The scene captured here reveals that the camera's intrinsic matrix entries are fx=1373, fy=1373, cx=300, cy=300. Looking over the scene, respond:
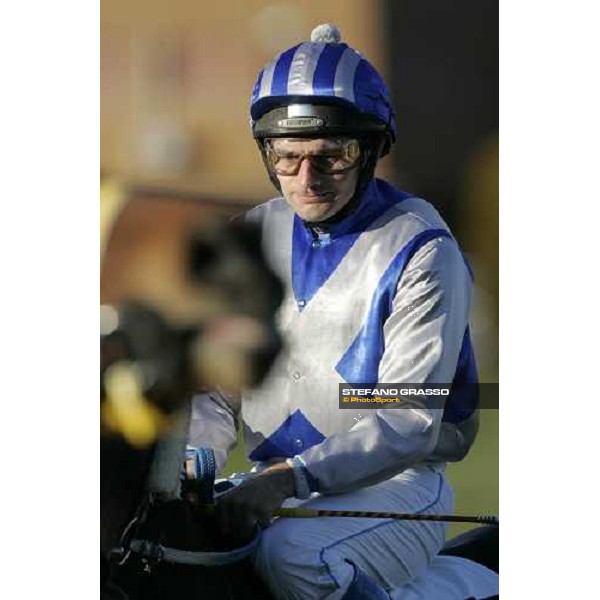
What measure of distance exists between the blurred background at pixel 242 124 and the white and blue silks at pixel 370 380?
7cm

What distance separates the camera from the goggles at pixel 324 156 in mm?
3439

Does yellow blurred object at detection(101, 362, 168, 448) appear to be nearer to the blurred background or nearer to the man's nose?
the blurred background

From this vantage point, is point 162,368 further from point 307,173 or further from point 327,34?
point 327,34

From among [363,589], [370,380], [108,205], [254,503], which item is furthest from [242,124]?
[363,589]

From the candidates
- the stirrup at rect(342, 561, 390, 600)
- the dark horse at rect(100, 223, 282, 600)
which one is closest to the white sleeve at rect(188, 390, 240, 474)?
the dark horse at rect(100, 223, 282, 600)

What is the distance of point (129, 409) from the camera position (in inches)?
140

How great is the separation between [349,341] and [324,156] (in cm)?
47

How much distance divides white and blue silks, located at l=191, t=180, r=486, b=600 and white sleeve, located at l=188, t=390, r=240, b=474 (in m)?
0.15

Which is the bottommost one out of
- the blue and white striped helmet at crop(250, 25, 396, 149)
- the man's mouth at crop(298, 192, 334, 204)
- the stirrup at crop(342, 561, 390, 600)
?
the stirrup at crop(342, 561, 390, 600)

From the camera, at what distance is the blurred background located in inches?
135

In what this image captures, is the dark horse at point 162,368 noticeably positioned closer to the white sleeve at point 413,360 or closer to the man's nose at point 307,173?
the man's nose at point 307,173

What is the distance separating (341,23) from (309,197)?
45 centimetres

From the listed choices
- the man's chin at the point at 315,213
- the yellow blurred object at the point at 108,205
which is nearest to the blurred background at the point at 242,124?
the yellow blurred object at the point at 108,205

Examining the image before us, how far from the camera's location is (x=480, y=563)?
3447mm
